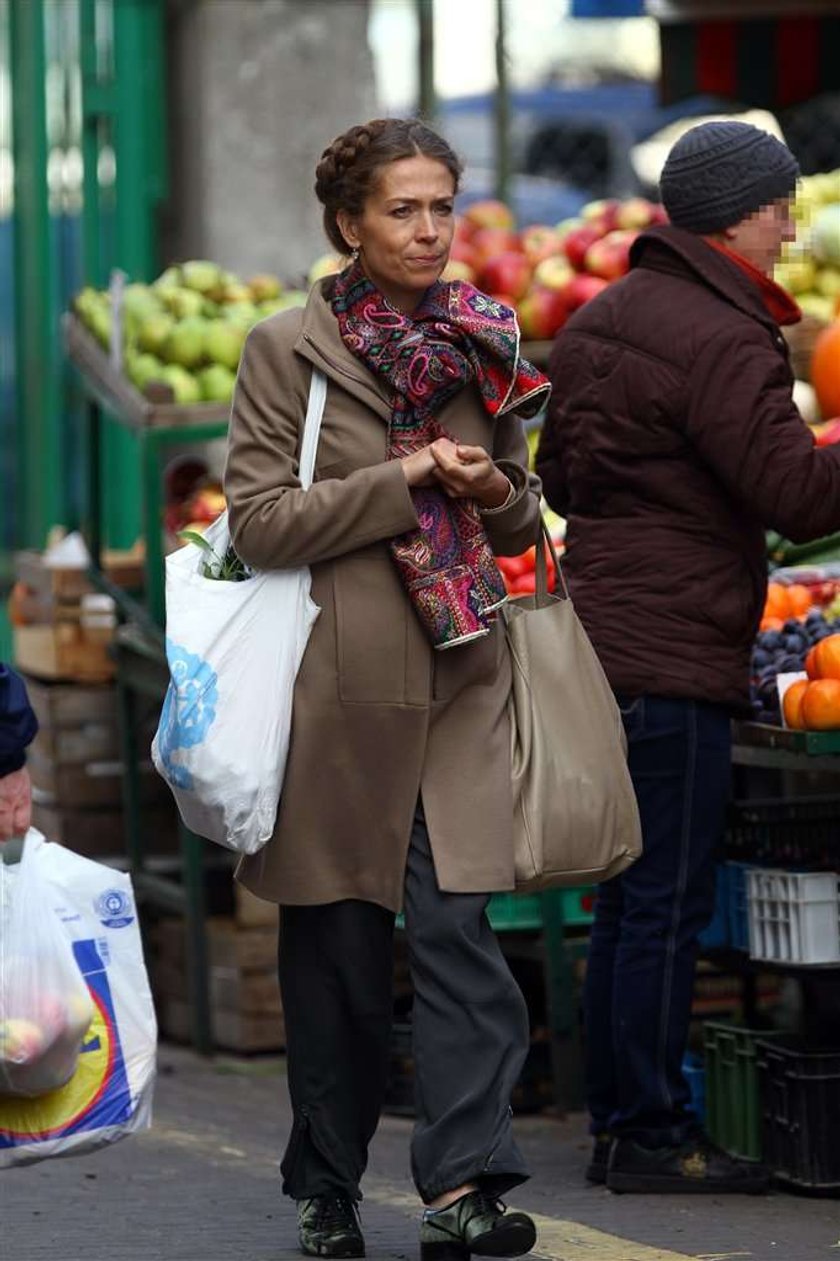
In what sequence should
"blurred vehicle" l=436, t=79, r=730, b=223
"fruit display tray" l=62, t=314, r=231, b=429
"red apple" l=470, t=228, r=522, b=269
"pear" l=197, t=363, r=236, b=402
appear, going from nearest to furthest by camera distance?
"fruit display tray" l=62, t=314, r=231, b=429, "pear" l=197, t=363, r=236, b=402, "red apple" l=470, t=228, r=522, b=269, "blurred vehicle" l=436, t=79, r=730, b=223

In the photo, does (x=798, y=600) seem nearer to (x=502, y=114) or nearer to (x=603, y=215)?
(x=603, y=215)

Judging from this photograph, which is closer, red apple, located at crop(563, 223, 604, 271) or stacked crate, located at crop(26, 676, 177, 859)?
red apple, located at crop(563, 223, 604, 271)

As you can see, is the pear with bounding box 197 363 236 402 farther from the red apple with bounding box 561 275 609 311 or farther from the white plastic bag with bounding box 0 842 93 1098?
the white plastic bag with bounding box 0 842 93 1098

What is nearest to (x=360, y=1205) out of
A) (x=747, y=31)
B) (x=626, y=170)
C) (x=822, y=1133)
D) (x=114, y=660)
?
(x=822, y=1133)

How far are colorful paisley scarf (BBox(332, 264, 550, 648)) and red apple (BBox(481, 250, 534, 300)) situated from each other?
3010 mm

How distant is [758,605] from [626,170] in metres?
11.9

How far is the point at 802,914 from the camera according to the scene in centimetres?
512

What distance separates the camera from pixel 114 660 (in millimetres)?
7578

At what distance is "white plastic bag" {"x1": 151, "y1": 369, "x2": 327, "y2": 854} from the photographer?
4.27m

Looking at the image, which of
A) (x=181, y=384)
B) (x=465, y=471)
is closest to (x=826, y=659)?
(x=465, y=471)

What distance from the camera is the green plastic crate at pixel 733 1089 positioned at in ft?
17.5

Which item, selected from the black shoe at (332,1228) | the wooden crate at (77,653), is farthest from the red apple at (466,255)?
the black shoe at (332,1228)

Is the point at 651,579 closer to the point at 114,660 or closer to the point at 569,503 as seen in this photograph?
the point at 569,503

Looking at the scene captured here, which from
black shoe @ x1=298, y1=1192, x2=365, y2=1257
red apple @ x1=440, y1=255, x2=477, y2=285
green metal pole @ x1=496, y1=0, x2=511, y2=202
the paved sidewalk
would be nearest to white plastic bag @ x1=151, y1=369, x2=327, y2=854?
black shoe @ x1=298, y1=1192, x2=365, y2=1257
